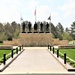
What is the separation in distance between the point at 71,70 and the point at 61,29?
342 ft

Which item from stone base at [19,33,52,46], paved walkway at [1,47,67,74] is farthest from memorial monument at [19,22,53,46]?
paved walkway at [1,47,67,74]

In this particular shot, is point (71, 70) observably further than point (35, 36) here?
No

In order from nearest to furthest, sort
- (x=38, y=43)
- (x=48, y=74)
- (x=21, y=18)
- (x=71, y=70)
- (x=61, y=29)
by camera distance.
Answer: (x=48, y=74) → (x=71, y=70) → (x=38, y=43) → (x=21, y=18) → (x=61, y=29)

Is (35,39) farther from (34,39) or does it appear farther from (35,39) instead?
(34,39)

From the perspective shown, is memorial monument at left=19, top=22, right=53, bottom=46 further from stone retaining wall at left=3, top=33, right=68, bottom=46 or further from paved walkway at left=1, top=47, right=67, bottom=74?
paved walkway at left=1, top=47, right=67, bottom=74

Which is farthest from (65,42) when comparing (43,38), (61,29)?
(61,29)

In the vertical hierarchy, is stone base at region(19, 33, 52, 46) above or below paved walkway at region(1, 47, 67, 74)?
above

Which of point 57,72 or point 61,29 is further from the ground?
point 61,29

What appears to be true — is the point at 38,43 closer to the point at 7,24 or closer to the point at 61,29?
the point at 7,24

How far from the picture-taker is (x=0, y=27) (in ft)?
289

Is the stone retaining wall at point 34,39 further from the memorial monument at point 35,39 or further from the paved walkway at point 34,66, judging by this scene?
the paved walkway at point 34,66

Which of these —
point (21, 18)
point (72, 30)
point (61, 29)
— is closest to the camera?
point (21, 18)

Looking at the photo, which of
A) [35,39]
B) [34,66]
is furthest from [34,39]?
[34,66]

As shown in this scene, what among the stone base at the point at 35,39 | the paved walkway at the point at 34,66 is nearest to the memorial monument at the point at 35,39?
the stone base at the point at 35,39
